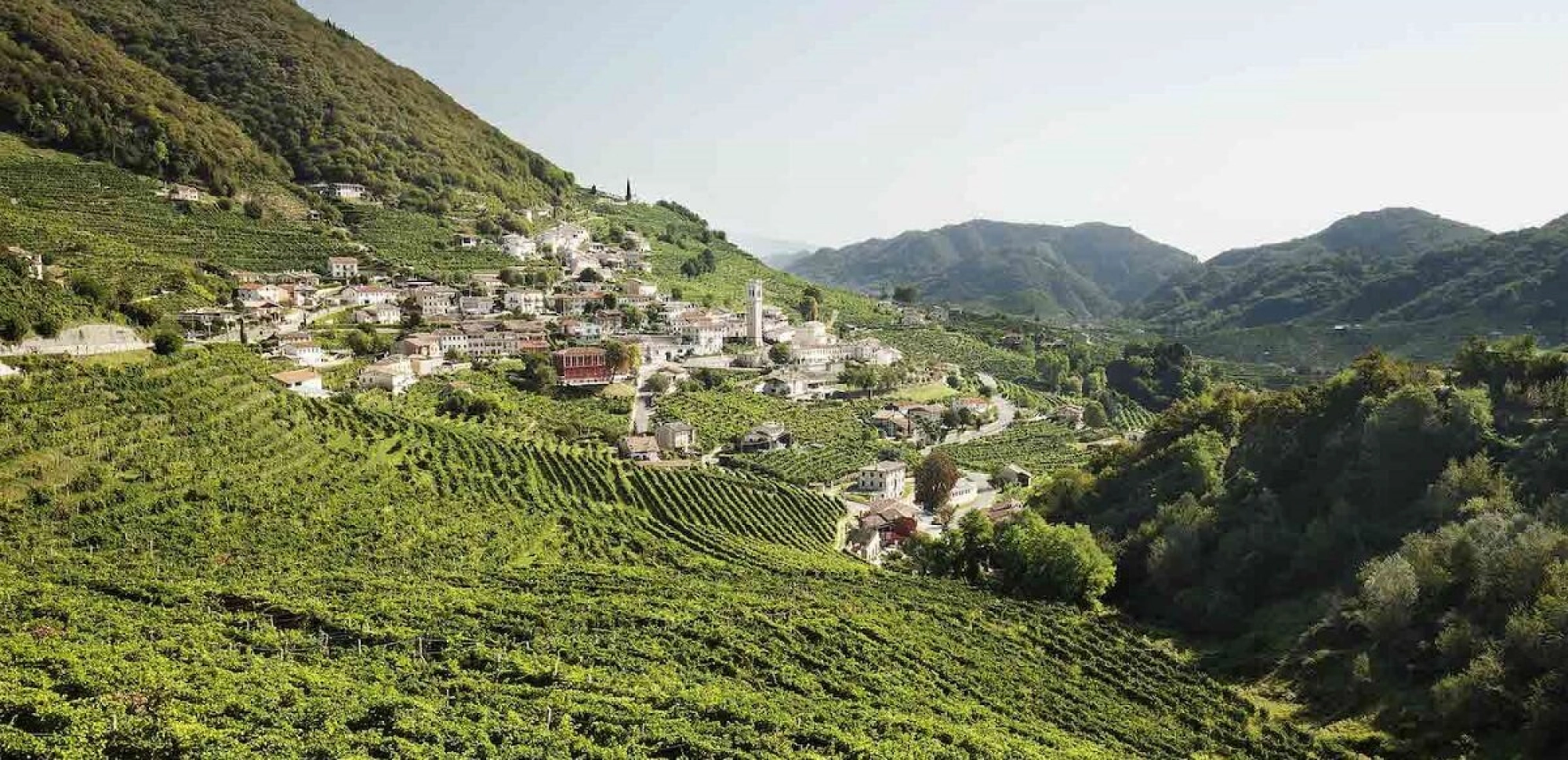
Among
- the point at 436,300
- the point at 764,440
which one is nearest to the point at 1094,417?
the point at 764,440

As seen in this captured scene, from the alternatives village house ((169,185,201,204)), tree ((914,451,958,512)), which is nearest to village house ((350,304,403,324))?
village house ((169,185,201,204))

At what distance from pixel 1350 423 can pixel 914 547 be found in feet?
66.1

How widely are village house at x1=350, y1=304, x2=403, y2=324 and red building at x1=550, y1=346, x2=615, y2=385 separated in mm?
13933

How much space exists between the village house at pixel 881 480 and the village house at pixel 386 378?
2885cm

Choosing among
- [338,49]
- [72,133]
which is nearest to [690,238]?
[338,49]

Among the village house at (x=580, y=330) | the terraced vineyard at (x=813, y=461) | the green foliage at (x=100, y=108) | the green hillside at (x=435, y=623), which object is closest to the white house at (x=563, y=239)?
the green foliage at (x=100, y=108)

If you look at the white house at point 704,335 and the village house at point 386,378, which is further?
the white house at point 704,335

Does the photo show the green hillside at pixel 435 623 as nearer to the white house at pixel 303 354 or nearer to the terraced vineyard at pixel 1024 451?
the white house at pixel 303 354

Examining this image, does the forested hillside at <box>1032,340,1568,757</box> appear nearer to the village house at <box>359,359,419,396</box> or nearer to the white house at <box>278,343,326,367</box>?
the village house at <box>359,359,419,396</box>

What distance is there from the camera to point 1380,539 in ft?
103

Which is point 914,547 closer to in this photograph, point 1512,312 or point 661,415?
point 661,415

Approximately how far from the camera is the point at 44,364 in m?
32.1

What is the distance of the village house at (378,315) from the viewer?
213 ft

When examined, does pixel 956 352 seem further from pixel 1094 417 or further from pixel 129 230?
pixel 129 230
